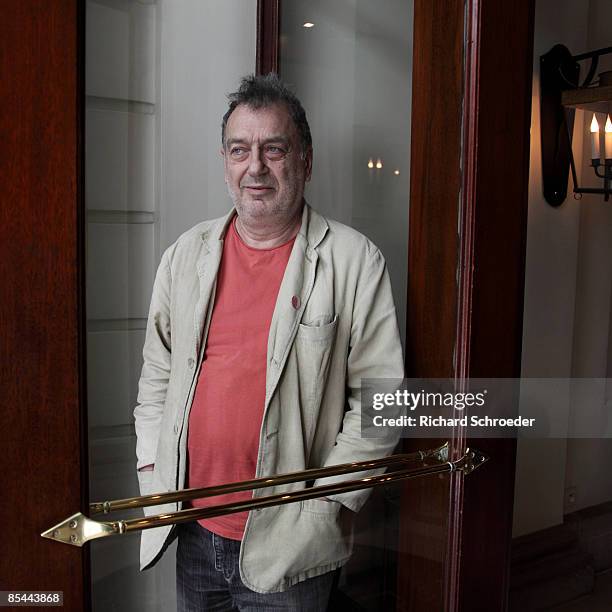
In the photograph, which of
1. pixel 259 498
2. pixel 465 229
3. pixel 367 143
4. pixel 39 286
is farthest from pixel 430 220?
pixel 39 286

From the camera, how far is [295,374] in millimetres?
1061

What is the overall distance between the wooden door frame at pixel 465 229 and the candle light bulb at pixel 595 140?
0.10 metres

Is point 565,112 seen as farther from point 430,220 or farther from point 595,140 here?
point 430,220

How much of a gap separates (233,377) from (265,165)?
28 cm

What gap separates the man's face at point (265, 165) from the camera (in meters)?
1.01

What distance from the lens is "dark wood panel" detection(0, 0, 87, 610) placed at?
2.87 ft

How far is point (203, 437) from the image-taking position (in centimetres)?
102

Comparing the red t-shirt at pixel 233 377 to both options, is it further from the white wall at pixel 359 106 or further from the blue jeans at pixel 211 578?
the white wall at pixel 359 106

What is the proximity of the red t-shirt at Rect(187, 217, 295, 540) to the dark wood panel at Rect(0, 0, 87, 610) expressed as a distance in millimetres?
157

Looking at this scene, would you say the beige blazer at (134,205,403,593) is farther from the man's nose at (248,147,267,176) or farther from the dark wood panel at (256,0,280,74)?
the dark wood panel at (256,0,280,74)

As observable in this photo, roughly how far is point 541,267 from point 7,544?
0.89m

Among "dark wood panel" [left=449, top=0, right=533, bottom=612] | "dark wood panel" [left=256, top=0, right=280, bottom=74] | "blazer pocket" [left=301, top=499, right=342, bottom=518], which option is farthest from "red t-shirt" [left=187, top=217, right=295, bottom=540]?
"dark wood panel" [left=449, top=0, right=533, bottom=612]

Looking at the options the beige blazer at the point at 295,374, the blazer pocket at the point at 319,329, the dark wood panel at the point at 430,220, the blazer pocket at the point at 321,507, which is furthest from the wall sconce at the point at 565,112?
the blazer pocket at the point at 321,507

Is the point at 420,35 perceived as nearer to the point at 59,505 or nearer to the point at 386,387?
the point at 386,387
